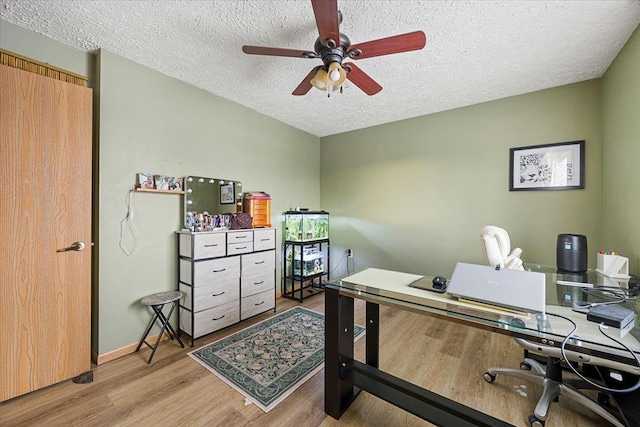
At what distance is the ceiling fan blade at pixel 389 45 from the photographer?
1406 mm

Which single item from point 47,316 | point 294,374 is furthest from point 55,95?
point 294,374

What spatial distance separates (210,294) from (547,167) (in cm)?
365

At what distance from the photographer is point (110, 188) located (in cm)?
209

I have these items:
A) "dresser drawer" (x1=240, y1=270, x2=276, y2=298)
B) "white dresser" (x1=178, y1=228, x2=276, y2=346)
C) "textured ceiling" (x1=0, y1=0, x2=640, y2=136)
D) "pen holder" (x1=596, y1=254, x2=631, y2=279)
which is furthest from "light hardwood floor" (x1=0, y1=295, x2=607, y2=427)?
"textured ceiling" (x1=0, y1=0, x2=640, y2=136)

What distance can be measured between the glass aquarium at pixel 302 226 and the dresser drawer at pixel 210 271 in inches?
43.5

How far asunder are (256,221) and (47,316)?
1876 mm

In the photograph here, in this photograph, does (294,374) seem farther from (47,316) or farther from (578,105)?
(578,105)

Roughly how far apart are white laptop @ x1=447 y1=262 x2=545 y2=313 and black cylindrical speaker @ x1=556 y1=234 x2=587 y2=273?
4.63ft

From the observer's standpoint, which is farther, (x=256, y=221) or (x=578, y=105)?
(x=256, y=221)

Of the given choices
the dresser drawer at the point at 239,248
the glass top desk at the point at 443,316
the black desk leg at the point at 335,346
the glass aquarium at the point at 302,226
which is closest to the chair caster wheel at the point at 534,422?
the glass top desk at the point at 443,316

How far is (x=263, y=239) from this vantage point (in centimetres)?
294

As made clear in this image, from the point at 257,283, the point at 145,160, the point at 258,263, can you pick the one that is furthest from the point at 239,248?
Result: the point at 145,160

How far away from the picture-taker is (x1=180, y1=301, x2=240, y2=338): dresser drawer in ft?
7.63

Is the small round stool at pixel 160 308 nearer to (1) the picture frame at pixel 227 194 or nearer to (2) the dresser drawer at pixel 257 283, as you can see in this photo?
(2) the dresser drawer at pixel 257 283
